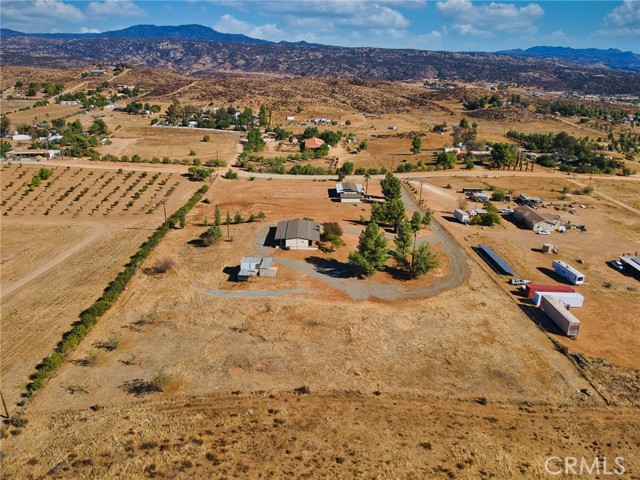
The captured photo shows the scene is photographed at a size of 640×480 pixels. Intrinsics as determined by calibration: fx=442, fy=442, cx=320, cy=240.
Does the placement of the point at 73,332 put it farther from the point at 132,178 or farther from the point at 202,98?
the point at 202,98

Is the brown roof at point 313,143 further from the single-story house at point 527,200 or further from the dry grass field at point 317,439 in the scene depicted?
the dry grass field at point 317,439

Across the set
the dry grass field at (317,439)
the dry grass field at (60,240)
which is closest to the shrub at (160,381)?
the dry grass field at (317,439)

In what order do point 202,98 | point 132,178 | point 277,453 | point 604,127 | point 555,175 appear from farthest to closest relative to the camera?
point 202,98
point 604,127
point 555,175
point 132,178
point 277,453

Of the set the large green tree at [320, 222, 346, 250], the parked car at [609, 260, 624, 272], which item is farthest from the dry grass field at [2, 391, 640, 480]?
the parked car at [609, 260, 624, 272]

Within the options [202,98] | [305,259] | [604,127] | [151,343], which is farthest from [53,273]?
[604,127]

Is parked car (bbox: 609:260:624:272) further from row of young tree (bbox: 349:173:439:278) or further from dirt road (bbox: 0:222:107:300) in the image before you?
dirt road (bbox: 0:222:107:300)
